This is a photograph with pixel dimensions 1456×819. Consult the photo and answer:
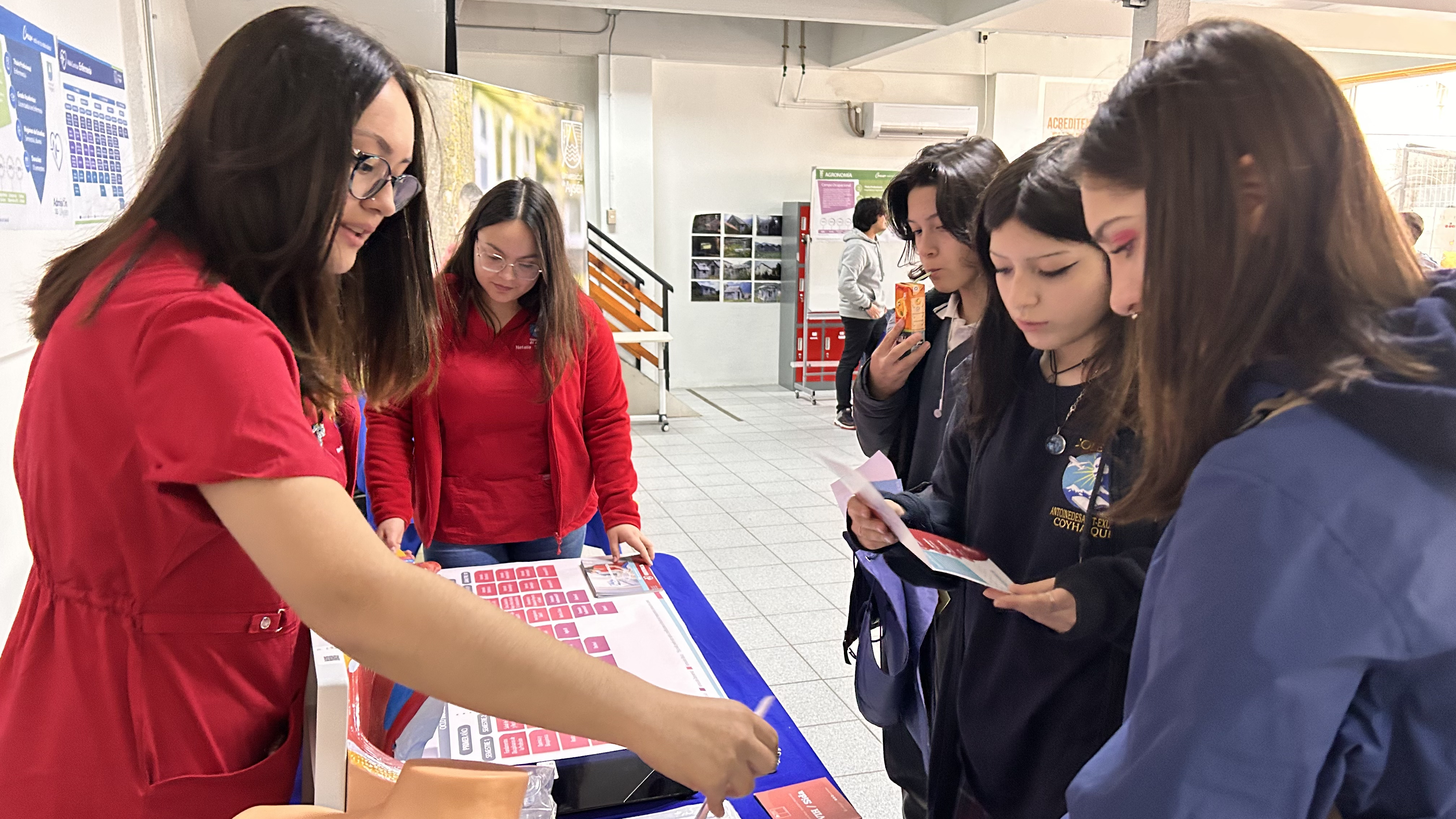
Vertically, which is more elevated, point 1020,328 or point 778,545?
point 1020,328

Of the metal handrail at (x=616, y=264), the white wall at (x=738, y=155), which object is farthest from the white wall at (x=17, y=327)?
the white wall at (x=738, y=155)

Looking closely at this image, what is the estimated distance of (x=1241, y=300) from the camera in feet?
2.32

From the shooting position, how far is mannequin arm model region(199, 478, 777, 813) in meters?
0.77

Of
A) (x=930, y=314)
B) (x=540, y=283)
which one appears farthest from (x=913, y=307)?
(x=540, y=283)

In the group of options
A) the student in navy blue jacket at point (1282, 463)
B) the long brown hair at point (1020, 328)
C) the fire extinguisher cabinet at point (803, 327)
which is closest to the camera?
the student in navy blue jacket at point (1282, 463)

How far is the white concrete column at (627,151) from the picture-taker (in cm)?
872

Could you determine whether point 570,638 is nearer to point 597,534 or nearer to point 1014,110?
point 597,534

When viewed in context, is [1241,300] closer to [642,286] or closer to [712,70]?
[642,286]

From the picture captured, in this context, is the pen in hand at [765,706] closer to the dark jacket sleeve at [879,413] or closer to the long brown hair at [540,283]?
the dark jacket sleeve at [879,413]

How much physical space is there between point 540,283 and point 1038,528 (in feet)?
4.69

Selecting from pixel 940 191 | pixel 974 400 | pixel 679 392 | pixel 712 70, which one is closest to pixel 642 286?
pixel 679 392

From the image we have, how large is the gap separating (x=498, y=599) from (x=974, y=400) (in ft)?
2.92

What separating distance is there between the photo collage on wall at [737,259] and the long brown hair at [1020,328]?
26.1 feet

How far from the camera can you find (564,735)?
1158 millimetres
